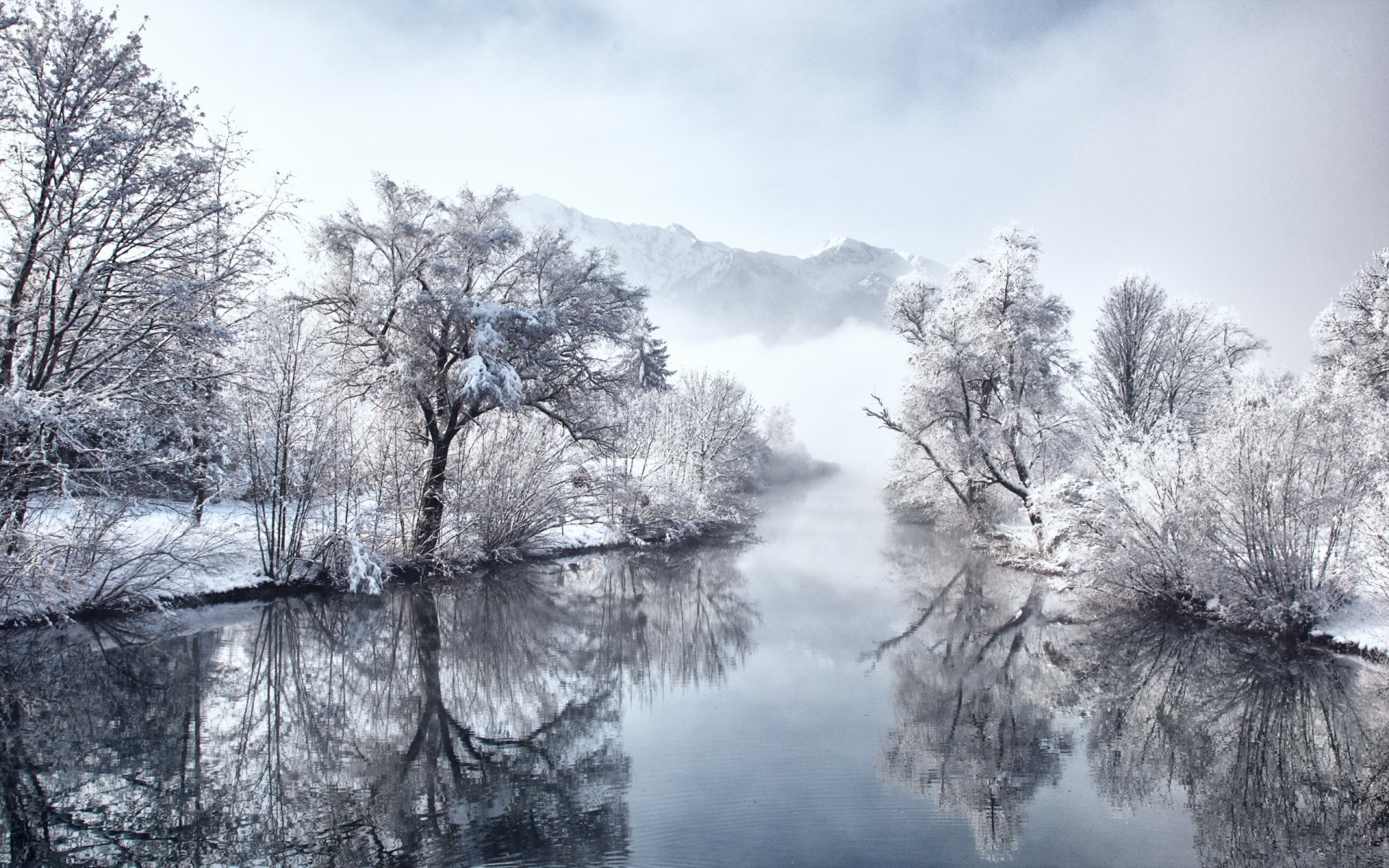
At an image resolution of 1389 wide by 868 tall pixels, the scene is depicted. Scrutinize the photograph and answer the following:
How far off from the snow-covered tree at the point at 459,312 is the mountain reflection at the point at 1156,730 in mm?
10685

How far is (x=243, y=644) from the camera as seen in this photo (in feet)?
38.2

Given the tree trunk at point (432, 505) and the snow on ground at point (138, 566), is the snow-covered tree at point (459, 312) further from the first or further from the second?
the snow on ground at point (138, 566)

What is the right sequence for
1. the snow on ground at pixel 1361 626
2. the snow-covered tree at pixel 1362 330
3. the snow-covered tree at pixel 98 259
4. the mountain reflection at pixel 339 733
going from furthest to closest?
the snow-covered tree at pixel 1362 330
the snow on ground at pixel 1361 626
the snow-covered tree at pixel 98 259
the mountain reflection at pixel 339 733

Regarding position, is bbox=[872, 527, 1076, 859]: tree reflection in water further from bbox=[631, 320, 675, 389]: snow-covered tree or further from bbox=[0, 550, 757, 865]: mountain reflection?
bbox=[631, 320, 675, 389]: snow-covered tree

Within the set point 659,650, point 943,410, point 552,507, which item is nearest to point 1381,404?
point 943,410

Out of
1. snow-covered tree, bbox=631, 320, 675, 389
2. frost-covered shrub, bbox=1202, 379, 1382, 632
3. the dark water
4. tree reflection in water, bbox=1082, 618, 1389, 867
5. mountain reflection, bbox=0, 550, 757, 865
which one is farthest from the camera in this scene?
snow-covered tree, bbox=631, 320, 675, 389

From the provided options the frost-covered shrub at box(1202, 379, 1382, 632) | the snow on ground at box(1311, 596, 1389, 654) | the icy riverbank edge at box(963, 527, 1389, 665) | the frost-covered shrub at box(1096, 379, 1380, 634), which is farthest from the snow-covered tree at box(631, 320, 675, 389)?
the snow on ground at box(1311, 596, 1389, 654)

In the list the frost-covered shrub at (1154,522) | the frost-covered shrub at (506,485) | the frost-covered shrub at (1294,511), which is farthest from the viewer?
the frost-covered shrub at (506,485)

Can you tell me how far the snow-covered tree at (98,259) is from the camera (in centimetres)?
1012

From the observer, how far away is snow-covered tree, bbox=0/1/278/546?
10.1 metres

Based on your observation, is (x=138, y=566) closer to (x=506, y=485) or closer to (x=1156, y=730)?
(x=506, y=485)

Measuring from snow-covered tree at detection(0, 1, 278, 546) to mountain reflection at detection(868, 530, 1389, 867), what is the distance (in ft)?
36.9

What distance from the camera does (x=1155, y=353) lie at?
28203mm

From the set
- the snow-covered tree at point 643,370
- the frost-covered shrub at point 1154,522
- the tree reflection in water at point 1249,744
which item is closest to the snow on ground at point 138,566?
the snow-covered tree at point 643,370
